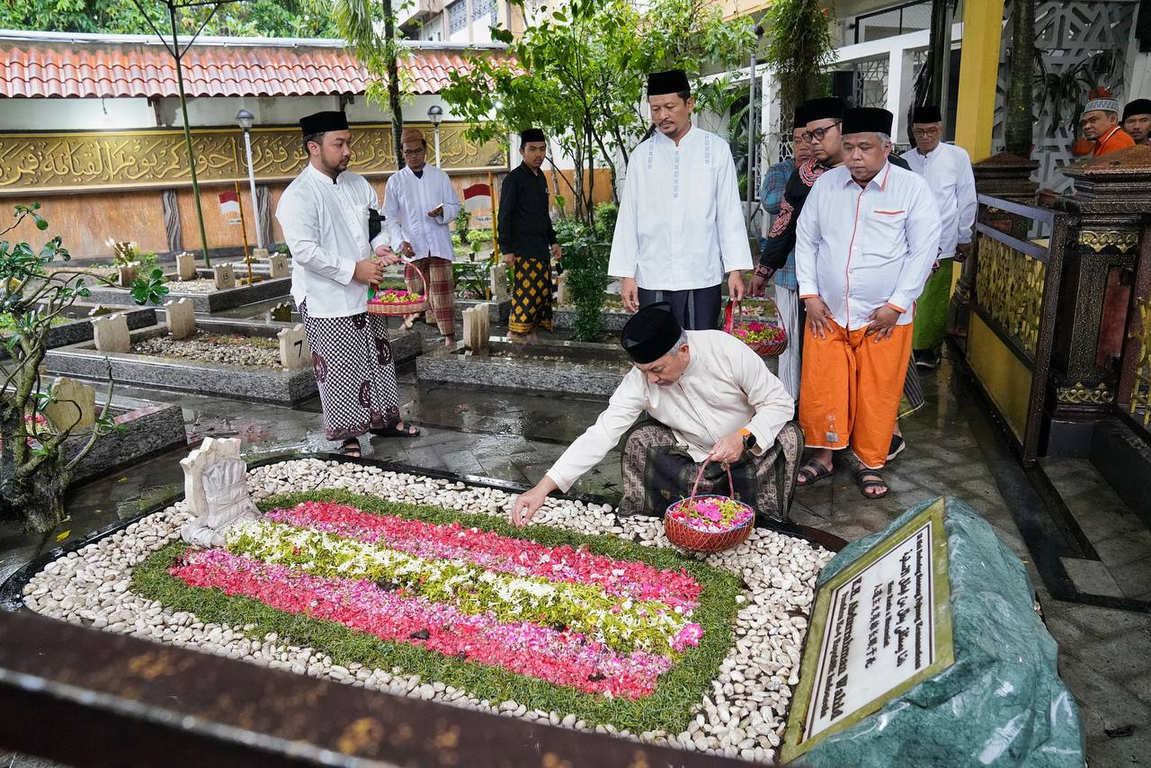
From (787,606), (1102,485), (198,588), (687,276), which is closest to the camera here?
(787,606)

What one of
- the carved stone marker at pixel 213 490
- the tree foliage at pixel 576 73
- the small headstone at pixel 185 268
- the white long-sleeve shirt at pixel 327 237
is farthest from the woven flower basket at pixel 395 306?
the small headstone at pixel 185 268

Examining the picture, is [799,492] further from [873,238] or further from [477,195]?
[477,195]

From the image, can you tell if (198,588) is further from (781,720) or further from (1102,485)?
(1102,485)

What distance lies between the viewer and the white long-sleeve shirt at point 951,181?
550cm

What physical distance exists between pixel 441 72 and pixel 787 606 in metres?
14.9

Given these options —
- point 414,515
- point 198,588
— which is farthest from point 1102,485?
point 198,588

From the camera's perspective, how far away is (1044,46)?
352 inches

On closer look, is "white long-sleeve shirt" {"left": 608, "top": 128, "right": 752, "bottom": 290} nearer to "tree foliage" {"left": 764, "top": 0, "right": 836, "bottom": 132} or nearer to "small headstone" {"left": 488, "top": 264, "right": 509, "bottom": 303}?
"tree foliage" {"left": 764, "top": 0, "right": 836, "bottom": 132}

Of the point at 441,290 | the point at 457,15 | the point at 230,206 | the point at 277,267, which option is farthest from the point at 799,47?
the point at 457,15

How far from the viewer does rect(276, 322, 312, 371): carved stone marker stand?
20.7ft

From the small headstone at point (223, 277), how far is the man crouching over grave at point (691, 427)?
8.59 m

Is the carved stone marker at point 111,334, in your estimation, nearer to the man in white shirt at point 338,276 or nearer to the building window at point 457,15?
the man in white shirt at point 338,276

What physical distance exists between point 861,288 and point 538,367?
9.33ft

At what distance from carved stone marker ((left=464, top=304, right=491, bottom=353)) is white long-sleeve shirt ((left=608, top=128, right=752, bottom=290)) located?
2.45 metres
